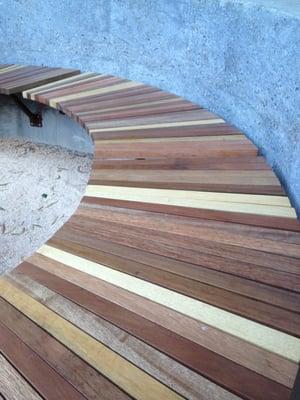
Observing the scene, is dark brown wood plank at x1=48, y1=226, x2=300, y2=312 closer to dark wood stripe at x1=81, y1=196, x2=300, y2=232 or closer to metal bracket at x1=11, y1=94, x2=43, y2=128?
dark wood stripe at x1=81, y1=196, x2=300, y2=232

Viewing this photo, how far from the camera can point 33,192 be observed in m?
3.51

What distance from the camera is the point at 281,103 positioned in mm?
2023

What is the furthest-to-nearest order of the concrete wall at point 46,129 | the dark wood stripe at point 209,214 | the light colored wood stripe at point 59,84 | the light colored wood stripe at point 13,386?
the concrete wall at point 46,129, the light colored wood stripe at point 59,84, the dark wood stripe at point 209,214, the light colored wood stripe at point 13,386

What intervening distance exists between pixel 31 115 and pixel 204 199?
2.91m

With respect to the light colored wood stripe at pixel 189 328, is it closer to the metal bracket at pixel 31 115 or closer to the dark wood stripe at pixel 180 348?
the dark wood stripe at pixel 180 348

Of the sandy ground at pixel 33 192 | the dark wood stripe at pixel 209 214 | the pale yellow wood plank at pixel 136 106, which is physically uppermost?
the pale yellow wood plank at pixel 136 106

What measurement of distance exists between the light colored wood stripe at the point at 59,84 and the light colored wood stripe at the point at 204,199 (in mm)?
1750

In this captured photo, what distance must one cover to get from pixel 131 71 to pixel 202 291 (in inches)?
102

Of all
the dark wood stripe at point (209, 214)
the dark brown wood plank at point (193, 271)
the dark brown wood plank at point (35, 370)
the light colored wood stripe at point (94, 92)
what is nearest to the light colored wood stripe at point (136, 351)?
the dark brown wood plank at point (35, 370)

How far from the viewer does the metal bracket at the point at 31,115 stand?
393cm

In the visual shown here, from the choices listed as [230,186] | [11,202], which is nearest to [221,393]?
[230,186]

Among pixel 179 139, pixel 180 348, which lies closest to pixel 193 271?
pixel 180 348

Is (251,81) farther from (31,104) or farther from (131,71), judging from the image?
(31,104)

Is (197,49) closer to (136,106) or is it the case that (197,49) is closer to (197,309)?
(136,106)
